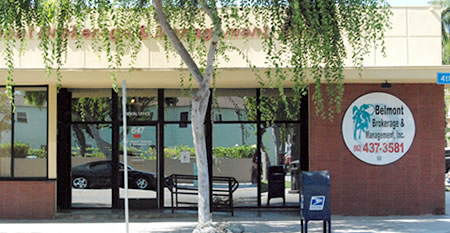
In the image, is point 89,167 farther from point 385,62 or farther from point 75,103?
point 385,62

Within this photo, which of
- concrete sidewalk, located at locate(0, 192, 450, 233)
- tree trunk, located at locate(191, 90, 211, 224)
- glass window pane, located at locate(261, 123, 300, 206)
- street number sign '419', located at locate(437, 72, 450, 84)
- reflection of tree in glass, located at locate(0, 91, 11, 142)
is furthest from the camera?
glass window pane, located at locate(261, 123, 300, 206)

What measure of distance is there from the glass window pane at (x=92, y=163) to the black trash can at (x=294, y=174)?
448cm

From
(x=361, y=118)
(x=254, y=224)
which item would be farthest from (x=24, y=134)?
(x=361, y=118)

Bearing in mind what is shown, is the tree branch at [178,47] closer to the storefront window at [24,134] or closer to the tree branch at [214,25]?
the tree branch at [214,25]

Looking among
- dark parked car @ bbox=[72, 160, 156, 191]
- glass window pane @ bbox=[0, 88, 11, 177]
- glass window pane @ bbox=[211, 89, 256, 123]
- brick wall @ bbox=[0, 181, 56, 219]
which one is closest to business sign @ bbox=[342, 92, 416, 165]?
glass window pane @ bbox=[211, 89, 256, 123]

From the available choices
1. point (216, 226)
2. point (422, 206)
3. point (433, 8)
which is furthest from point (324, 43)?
point (422, 206)

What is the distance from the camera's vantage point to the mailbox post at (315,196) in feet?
31.9

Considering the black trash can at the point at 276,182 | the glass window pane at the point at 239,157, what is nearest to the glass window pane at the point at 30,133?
the glass window pane at the point at 239,157

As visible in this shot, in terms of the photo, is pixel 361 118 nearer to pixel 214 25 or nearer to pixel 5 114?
pixel 214 25

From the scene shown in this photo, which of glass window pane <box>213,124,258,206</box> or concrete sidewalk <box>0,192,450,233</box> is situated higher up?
glass window pane <box>213,124,258,206</box>

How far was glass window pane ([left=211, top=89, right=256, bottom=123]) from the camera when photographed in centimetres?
1411

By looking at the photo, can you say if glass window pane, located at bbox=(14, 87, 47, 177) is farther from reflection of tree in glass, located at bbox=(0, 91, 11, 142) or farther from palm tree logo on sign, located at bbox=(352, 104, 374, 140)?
palm tree logo on sign, located at bbox=(352, 104, 374, 140)

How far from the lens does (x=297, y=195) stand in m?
14.0

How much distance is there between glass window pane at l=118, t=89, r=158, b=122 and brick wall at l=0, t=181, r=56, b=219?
2530 millimetres
